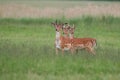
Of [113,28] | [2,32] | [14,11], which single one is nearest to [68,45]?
[2,32]

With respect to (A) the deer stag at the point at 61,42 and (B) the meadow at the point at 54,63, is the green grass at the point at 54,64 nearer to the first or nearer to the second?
(B) the meadow at the point at 54,63

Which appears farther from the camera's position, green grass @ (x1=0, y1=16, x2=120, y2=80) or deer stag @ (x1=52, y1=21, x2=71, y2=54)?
deer stag @ (x1=52, y1=21, x2=71, y2=54)

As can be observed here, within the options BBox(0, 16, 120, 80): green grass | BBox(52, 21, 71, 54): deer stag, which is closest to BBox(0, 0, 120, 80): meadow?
BBox(0, 16, 120, 80): green grass

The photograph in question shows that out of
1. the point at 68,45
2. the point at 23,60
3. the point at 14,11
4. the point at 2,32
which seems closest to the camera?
the point at 23,60

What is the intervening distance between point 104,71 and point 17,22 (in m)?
12.5

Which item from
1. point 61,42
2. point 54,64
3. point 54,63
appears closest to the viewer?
point 54,64

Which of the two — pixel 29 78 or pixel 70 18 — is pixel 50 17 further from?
pixel 29 78

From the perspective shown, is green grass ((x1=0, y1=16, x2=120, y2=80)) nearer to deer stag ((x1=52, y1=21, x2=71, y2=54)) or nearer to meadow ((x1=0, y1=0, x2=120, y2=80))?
meadow ((x1=0, y1=0, x2=120, y2=80))

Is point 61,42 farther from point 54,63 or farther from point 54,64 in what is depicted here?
point 54,64

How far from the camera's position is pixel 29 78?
29.7ft

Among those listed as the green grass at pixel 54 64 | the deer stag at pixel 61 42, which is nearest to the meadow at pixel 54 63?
the green grass at pixel 54 64

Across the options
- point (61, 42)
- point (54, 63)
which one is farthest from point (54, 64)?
point (61, 42)

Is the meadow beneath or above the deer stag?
beneath

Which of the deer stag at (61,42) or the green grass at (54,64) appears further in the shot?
the deer stag at (61,42)
